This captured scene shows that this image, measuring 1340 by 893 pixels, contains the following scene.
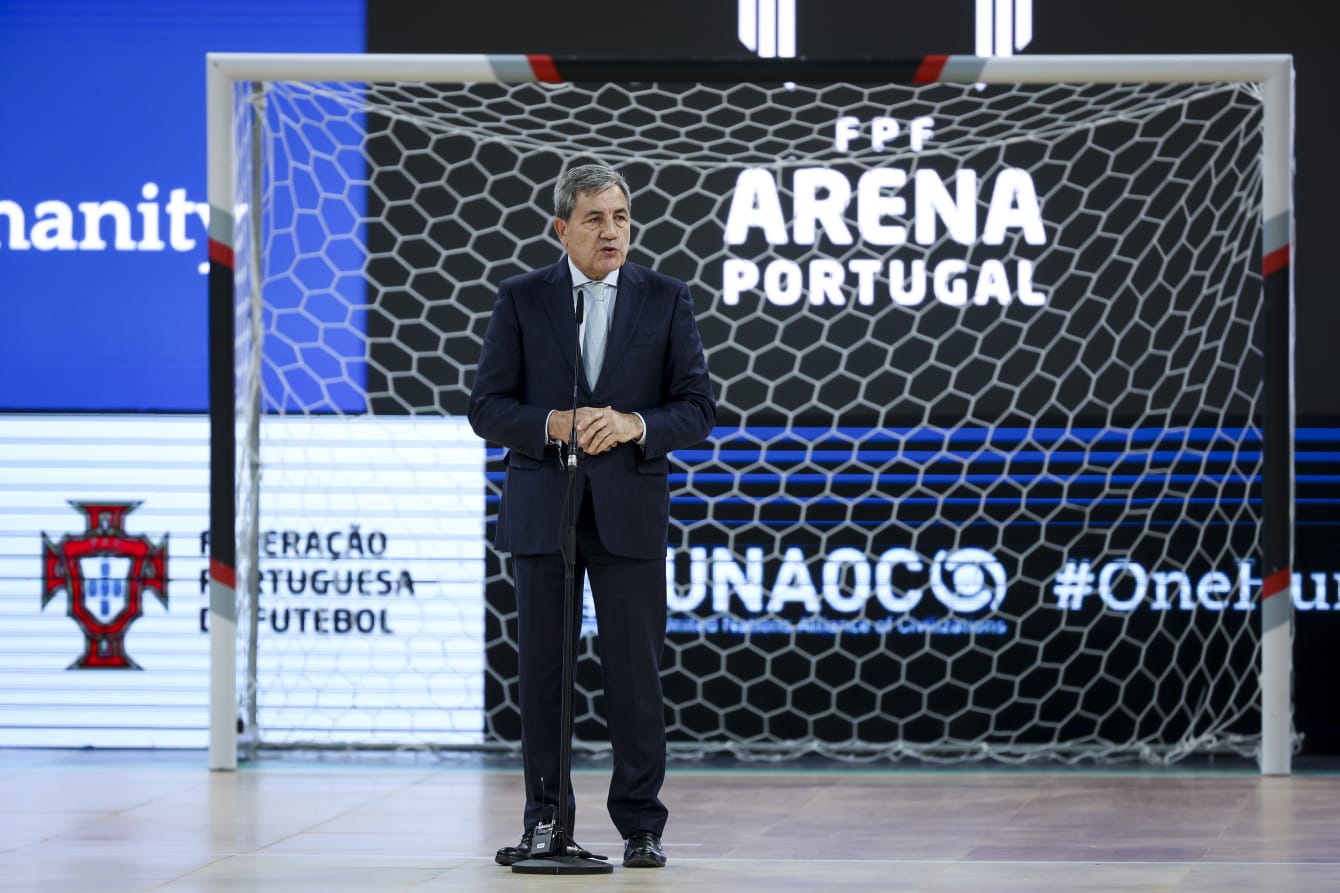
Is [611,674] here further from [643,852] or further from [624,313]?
[624,313]

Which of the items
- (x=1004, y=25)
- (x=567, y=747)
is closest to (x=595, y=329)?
(x=567, y=747)

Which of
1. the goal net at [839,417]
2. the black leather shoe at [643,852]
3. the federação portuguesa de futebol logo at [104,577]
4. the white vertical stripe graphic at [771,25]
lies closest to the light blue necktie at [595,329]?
the black leather shoe at [643,852]

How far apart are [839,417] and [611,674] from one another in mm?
2054

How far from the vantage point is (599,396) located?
3.18 meters

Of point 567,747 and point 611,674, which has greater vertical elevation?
point 611,674

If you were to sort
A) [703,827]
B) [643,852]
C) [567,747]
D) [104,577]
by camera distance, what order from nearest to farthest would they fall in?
[567,747], [643,852], [703,827], [104,577]

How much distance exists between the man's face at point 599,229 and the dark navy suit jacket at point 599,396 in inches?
2.9

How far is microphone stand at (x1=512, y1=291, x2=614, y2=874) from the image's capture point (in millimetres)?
3021

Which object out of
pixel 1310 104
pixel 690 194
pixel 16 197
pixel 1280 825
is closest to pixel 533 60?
pixel 690 194

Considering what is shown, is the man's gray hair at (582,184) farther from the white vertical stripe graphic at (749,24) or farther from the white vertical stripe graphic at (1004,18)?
the white vertical stripe graphic at (1004,18)

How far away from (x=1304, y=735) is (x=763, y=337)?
1.96 m

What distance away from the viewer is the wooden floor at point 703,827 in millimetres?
3076

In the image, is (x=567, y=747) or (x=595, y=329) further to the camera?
(x=595, y=329)

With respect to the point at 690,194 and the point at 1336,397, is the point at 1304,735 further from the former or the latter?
the point at 690,194
